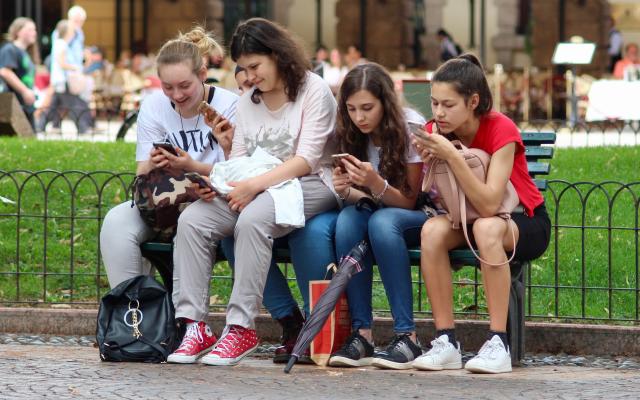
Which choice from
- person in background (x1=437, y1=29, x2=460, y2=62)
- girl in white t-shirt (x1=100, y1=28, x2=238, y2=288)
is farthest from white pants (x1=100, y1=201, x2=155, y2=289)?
person in background (x1=437, y1=29, x2=460, y2=62)

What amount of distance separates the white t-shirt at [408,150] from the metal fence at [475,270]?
1159 millimetres

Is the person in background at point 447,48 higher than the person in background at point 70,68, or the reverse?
the person in background at point 447,48

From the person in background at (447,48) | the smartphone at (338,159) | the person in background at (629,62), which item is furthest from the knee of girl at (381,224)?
the person in background at (447,48)

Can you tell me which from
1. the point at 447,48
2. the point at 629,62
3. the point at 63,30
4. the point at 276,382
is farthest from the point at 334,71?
the point at 276,382

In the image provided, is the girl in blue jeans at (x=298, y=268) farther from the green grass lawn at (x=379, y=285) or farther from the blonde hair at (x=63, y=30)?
the blonde hair at (x=63, y=30)

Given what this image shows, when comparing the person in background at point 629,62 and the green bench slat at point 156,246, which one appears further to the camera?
the person in background at point 629,62

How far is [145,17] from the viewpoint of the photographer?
29703mm

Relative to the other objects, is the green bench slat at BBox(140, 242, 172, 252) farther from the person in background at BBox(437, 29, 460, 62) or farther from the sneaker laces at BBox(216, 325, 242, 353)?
the person in background at BBox(437, 29, 460, 62)

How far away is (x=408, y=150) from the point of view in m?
6.53

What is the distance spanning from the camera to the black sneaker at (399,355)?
6.24 m

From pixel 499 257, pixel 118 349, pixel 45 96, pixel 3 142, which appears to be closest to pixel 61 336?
pixel 118 349

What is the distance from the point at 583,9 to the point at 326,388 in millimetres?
Answer: 22993

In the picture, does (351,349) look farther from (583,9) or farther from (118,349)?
(583,9)

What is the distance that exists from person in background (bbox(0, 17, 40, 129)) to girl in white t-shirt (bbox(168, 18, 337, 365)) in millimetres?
8806
